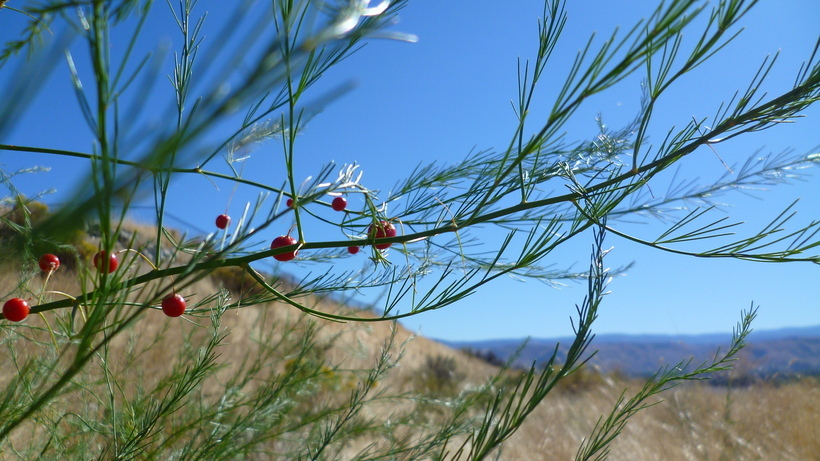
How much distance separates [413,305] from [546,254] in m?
0.18

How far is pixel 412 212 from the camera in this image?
839mm

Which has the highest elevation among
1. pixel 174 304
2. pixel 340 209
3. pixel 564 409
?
pixel 340 209

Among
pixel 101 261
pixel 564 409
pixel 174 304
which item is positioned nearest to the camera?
pixel 101 261

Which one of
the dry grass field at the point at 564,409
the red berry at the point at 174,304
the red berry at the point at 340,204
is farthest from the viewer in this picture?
the dry grass field at the point at 564,409

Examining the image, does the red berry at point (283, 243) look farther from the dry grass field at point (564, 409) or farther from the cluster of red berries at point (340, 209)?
the dry grass field at point (564, 409)

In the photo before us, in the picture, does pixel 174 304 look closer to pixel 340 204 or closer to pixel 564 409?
pixel 340 204

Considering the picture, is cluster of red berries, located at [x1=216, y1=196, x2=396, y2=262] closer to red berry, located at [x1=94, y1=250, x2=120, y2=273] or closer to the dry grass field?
red berry, located at [x1=94, y1=250, x2=120, y2=273]

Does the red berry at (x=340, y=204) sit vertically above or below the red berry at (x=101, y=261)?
above

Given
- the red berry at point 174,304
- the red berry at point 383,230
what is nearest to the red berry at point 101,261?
the red berry at point 174,304

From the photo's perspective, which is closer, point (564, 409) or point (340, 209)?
point (340, 209)

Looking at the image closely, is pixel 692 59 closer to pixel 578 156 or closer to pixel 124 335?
pixel 578 156

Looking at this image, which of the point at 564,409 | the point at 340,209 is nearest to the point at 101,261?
the point at 340,209

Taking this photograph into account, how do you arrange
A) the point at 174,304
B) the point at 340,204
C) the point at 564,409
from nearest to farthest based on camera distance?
the point at 174,304
the point at 340,204
the point at 564,409

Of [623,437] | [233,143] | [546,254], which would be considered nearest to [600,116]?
[546,254]
